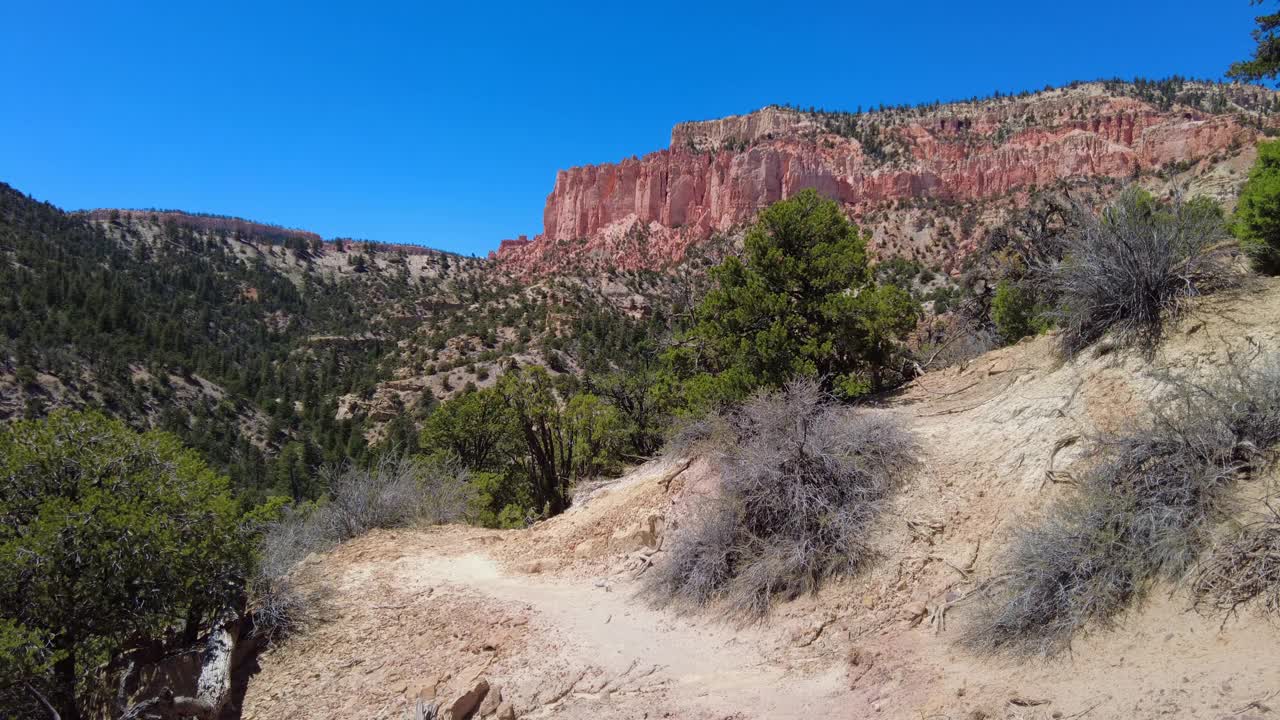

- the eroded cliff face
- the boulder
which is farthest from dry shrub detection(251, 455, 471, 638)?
the eroded cliff face

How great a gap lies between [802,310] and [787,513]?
587 cm

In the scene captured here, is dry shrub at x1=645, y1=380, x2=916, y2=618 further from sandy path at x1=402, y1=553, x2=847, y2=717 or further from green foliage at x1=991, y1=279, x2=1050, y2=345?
green foliage at x1=991, y1=279, x2=1050, y2=345

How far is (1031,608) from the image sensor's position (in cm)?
506

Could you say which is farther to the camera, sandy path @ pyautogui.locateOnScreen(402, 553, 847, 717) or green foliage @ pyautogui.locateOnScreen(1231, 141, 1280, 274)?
green foliage @ pyautogui.locateOnScreen(1231, 141, 1280, 274)

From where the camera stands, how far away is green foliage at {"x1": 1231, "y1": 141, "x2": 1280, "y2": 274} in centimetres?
810

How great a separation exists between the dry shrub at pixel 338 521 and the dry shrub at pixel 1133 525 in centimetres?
802

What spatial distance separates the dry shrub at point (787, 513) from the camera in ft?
24.1

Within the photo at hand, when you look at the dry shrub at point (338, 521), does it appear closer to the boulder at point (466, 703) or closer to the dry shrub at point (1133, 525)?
the boulder at point (466, 703)

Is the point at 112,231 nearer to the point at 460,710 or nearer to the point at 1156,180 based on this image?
the point at 460,710

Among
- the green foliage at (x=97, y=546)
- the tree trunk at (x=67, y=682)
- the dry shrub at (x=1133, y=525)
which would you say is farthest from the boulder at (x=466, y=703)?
the dry shrub at (x=1133, y=525)

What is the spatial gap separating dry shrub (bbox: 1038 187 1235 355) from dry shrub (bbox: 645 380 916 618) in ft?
8.58

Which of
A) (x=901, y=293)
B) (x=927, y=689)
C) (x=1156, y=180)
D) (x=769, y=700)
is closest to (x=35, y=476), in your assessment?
(x=769, y=700)

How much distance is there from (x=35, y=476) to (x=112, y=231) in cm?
8551

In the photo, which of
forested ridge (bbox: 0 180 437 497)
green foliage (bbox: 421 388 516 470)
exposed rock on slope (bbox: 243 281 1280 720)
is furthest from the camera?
forested ridge (bbox: 0 180 437 497)
